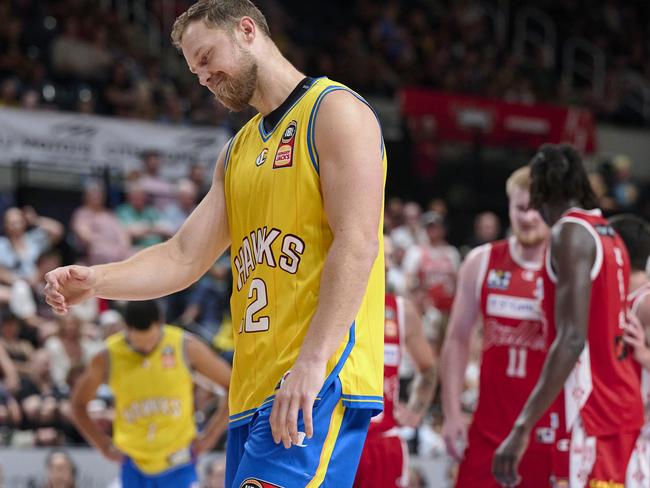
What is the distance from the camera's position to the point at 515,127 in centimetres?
1844

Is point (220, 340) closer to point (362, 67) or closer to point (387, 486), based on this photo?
point (387, 486)

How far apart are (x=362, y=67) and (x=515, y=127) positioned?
281 centimetres

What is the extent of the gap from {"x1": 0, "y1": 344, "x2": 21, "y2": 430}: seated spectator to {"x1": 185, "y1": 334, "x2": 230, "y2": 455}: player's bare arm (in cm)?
264

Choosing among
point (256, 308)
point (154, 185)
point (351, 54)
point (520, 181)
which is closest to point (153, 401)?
point (520, 181)

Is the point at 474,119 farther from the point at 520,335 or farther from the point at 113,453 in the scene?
the point at 520,335

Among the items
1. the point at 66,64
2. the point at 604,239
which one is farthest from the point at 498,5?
the point at 604,239

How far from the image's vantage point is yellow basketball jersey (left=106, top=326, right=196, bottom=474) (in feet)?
25.0

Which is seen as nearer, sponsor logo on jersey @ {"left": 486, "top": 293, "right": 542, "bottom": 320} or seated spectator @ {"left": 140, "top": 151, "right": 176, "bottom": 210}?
sponsor logo on jersey @ {"left": 486, "top": 293, "right": 542, "bottom": 320}

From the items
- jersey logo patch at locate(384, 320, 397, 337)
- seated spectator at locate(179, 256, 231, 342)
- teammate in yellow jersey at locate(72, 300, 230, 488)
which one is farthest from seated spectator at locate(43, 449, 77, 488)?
jersey logo patch at locate(384, 320, 397, 337)

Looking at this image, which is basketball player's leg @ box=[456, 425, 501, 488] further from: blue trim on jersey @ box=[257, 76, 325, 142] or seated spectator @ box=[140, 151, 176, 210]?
seated spectator @ box=[140, 151, 176, 210]

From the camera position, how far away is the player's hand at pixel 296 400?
313 centimetres

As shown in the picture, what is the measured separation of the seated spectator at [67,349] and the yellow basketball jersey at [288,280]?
23.8 feet

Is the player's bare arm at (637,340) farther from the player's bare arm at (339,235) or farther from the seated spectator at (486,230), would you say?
the seated spectator at (486,230)

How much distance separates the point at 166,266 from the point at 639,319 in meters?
2.92
